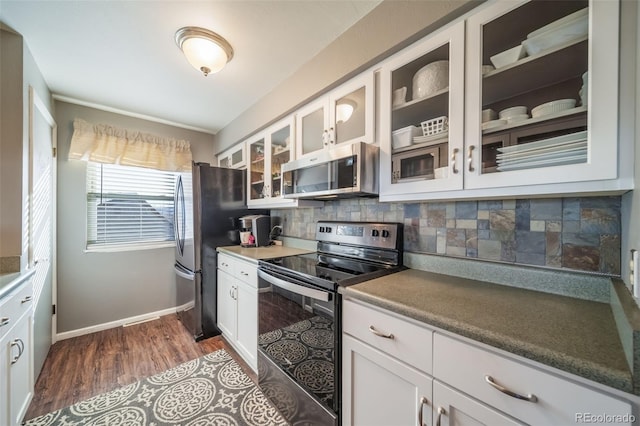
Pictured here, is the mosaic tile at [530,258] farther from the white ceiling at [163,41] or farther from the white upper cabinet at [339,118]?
the white ceiling at [163,41]

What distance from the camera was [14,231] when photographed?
1554mm

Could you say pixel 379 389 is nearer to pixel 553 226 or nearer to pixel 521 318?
pixel 521 318

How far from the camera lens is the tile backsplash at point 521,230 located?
947 mm

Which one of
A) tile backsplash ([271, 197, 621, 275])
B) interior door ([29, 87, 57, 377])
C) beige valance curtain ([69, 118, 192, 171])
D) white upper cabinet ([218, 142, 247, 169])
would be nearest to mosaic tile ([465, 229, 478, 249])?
tile backsplash ([271, 197, 621, 275])

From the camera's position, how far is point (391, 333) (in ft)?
3.13

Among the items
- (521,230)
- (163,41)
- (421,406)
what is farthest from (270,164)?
(421,406)

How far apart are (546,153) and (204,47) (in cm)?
192

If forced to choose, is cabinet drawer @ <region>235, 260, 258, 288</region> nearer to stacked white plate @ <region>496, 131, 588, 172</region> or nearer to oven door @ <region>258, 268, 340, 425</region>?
oven door @ <region>258, 268, 340, 425</region>

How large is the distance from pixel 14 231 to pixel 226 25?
1.87 m

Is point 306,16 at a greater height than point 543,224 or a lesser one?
greater

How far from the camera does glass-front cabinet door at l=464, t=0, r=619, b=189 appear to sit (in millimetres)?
758

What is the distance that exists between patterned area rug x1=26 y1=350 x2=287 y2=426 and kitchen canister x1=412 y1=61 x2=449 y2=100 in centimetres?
205

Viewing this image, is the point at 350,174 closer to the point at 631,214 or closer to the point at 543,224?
the point at 543,224

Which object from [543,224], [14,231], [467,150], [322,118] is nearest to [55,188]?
[14,231]
